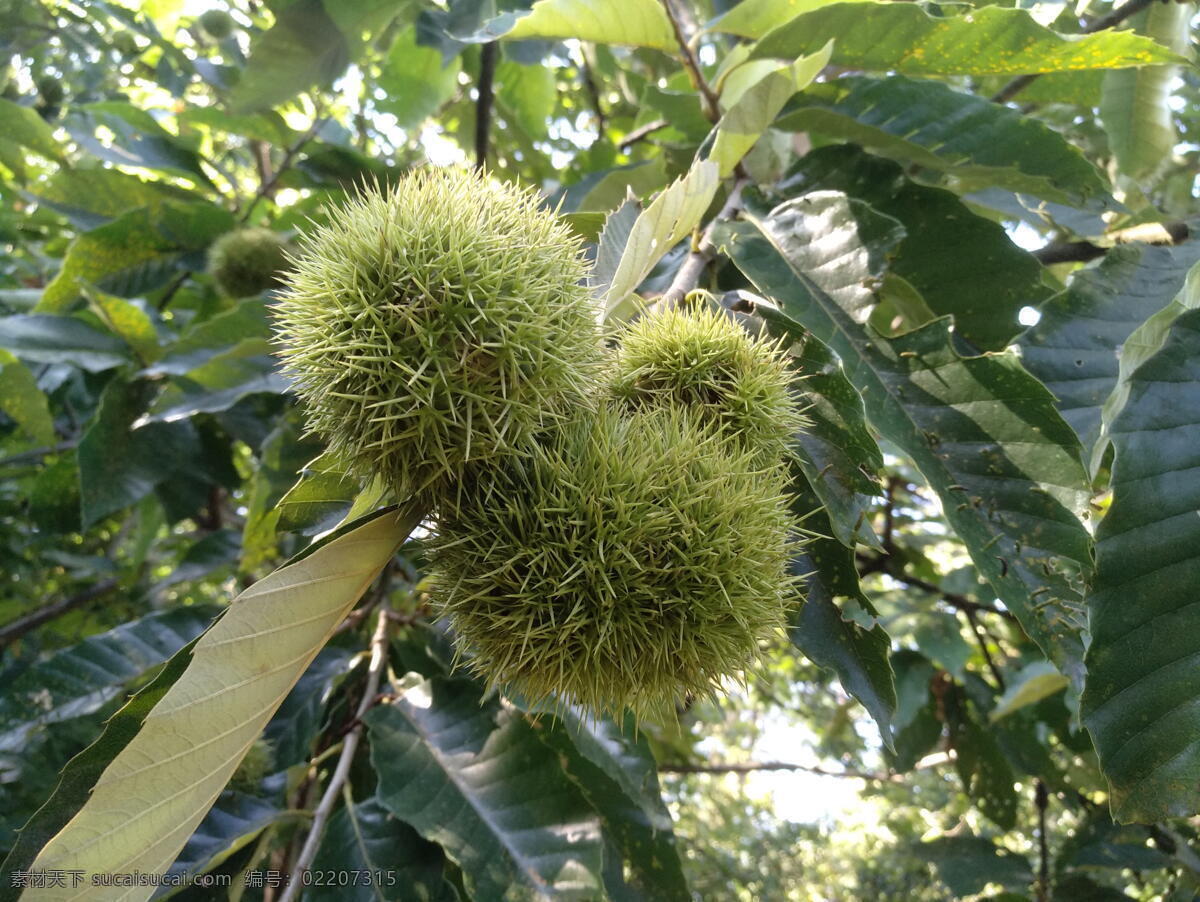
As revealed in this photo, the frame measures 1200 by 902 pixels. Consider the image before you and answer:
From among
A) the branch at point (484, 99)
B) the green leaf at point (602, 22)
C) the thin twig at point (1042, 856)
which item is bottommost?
the thin twig at point (1042, 856)

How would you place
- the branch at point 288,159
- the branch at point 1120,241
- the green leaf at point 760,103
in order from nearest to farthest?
the green leaf at point 760,103, the branch at point 1120,241, the branch at point 288,159

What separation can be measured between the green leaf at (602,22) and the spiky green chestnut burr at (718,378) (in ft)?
2.13

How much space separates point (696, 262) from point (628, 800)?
1036 mm

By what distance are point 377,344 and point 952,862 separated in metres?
2.29

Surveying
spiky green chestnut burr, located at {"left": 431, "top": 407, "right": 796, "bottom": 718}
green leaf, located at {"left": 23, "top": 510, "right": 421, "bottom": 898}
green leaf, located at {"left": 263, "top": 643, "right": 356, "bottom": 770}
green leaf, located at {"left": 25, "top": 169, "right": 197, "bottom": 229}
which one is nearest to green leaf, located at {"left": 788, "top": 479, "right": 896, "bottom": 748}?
spiky green chestnut burr, located at {"left": 431, "top": 407, "right": 796, "bottom": 718}

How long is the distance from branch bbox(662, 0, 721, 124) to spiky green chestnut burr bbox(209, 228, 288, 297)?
1.29 m

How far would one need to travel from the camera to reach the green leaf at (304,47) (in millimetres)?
1917

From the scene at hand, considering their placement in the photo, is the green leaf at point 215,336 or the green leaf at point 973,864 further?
the green leaf at point 973,864

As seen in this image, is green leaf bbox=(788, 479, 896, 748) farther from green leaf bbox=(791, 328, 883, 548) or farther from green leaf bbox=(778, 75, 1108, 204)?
green leaf bbox=(778, 75, 1108, 204)

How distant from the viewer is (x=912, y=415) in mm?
1092

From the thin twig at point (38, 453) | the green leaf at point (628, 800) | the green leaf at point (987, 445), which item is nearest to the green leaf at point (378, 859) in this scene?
the green leaf at point (628, 800)

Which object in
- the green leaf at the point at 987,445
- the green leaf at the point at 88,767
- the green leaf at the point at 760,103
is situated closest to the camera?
the green leaf at the point at 88,767

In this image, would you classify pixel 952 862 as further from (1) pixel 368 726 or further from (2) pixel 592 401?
(2) pixel 592 401

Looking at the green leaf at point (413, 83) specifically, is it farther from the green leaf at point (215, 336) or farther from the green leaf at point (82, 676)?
the green leaf at point (82, 676)
